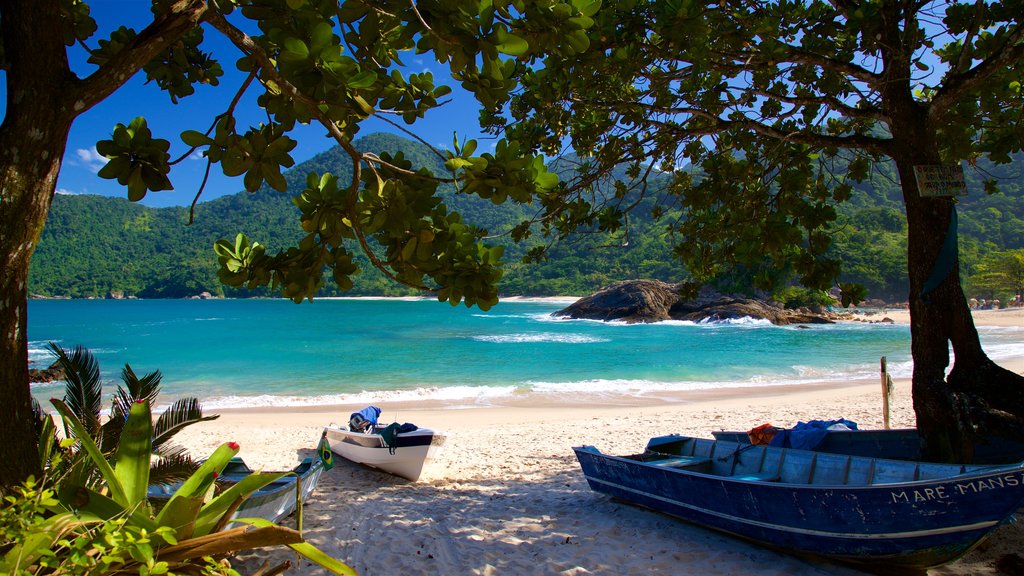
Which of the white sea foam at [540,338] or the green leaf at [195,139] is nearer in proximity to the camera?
the green leaf at [195,139]

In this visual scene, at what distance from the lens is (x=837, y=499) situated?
3674 millimetres

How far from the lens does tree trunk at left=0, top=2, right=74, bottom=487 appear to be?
1951 mm

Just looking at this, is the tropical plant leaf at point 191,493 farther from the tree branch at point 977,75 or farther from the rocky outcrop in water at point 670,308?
the rocky outcrop in water at point 670,308

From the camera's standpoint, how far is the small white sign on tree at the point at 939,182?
13.4 feet

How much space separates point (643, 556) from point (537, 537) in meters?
0.92

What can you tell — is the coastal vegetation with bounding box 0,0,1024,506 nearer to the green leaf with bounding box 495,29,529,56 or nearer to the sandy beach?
the green leaf with bounding box 495,29,529,56

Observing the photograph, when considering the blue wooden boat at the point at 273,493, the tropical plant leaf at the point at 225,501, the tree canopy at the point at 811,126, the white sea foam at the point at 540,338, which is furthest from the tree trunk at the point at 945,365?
the white sea foam at the point at 540,338

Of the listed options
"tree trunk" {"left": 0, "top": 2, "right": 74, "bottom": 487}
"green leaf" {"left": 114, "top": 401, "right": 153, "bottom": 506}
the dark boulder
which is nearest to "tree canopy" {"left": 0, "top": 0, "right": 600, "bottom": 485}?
"tree trunk" {"left": 0, "top": 2, "right": 74, "bottom": 487}

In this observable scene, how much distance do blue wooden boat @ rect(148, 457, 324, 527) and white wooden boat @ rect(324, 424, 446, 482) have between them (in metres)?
0.96

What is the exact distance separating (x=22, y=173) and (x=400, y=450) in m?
5.40

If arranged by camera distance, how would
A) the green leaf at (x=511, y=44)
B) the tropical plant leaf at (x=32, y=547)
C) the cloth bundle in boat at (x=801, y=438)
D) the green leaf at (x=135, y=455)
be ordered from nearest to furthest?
the tropical plant leaf at (x=32, y=547) → the green leaf at (x=511, y=44) → the green leaf at (x=135, y=455) → the cloth bundle in boat at (x=801, y=438)

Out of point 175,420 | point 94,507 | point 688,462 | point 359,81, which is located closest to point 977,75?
point 688,462

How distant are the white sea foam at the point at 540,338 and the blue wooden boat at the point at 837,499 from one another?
24.7 metres

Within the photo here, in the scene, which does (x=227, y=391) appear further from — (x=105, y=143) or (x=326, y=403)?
(x=105, y=143)
